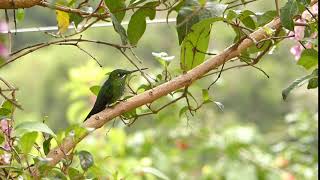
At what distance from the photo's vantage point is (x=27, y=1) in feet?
2.01

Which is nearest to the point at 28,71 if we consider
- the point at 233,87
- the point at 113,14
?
the point at 233,87

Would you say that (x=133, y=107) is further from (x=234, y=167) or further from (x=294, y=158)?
(x=294, y=158)

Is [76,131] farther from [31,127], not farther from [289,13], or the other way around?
[289,13]

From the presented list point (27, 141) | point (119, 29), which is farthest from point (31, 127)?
point (119, 29)

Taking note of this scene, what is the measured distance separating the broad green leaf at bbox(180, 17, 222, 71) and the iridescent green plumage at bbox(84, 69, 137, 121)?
0.07 metres

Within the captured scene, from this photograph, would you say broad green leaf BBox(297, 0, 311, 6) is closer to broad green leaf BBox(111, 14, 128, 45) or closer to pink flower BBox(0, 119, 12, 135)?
broad green leaf BBox(111, 14, 128, 45)

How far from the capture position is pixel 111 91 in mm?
676

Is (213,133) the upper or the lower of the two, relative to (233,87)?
upper

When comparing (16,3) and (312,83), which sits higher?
(16,3)

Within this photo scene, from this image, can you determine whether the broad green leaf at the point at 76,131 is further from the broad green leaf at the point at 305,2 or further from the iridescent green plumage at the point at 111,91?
the broad green leaf at the point at 305,2

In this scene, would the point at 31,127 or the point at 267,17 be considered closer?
the point at 31,127

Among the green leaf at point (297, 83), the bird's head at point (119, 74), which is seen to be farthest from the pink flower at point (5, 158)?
the green leaf at point (297, 83)

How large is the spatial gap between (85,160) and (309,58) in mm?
260

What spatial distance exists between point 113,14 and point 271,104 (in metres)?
7.21
